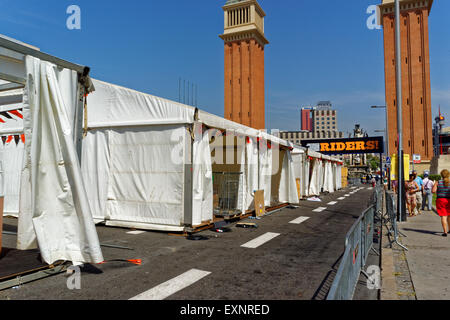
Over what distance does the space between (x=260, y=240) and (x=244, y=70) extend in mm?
74994

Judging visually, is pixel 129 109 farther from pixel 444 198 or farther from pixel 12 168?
pixel 444 198

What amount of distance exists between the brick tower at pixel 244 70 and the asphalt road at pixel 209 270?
7107 centimetres

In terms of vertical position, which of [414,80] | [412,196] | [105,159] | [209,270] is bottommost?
[209,270]

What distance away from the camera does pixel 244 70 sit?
78188 mm

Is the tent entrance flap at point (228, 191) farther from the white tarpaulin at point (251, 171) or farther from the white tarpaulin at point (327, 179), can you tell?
the white tarpaulin at point (327, 179)

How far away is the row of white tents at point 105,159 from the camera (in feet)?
15.5

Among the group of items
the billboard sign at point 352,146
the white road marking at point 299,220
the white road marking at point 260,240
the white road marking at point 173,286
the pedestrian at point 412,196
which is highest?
the billboard sign at point 352,146

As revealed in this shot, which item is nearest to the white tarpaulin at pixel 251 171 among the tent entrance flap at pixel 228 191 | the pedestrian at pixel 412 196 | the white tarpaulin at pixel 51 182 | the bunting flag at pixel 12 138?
the tent entrance flap at pixel 228 191

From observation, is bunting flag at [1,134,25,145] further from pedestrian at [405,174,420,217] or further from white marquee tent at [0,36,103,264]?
pedestrian at [405,174,420,217]

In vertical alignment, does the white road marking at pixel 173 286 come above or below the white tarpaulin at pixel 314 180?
below

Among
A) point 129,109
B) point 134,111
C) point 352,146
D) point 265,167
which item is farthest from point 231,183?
point 352,146

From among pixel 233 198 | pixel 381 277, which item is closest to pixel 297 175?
pixel 233 198

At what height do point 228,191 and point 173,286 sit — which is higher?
point 228,191

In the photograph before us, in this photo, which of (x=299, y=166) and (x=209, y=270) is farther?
(x=299, y=166)
